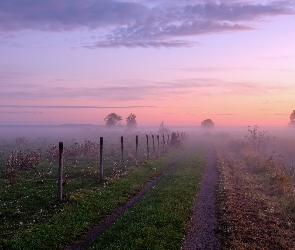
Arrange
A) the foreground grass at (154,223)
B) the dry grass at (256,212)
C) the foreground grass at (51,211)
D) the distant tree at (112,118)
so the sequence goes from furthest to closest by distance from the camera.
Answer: the distant tree at (112,118), the dry grass at (256,212), the foreground grass at (51,211), the foreground grass at (154,223)

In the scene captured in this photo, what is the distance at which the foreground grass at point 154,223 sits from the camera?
13250 mm

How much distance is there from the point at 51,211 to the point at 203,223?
9084mm

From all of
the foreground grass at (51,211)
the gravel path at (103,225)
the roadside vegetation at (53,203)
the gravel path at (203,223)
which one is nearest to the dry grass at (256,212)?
the gravel path at (203,223)

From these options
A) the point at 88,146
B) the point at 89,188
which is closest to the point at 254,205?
the point at 89,188

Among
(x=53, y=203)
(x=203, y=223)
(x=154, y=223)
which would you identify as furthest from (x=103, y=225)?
(x=203, y=223)

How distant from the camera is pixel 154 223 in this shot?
15.7 meters

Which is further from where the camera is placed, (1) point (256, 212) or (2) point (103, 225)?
(1) point (256, 212)

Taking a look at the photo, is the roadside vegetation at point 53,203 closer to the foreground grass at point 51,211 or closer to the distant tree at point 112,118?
the foreground grass at point 51,211

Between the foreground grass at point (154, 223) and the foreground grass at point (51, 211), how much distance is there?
1.72 m

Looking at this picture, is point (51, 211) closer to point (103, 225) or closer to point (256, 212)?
point (103, 225)

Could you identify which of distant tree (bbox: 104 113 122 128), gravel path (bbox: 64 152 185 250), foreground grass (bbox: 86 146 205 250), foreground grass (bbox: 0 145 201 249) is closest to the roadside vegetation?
foreground grass (bbox: 0 145 201 249)

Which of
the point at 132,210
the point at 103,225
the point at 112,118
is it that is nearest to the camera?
the point at 103,225

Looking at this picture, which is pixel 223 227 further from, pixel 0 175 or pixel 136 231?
pixel 0 175

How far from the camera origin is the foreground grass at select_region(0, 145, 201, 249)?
13.5 meters
